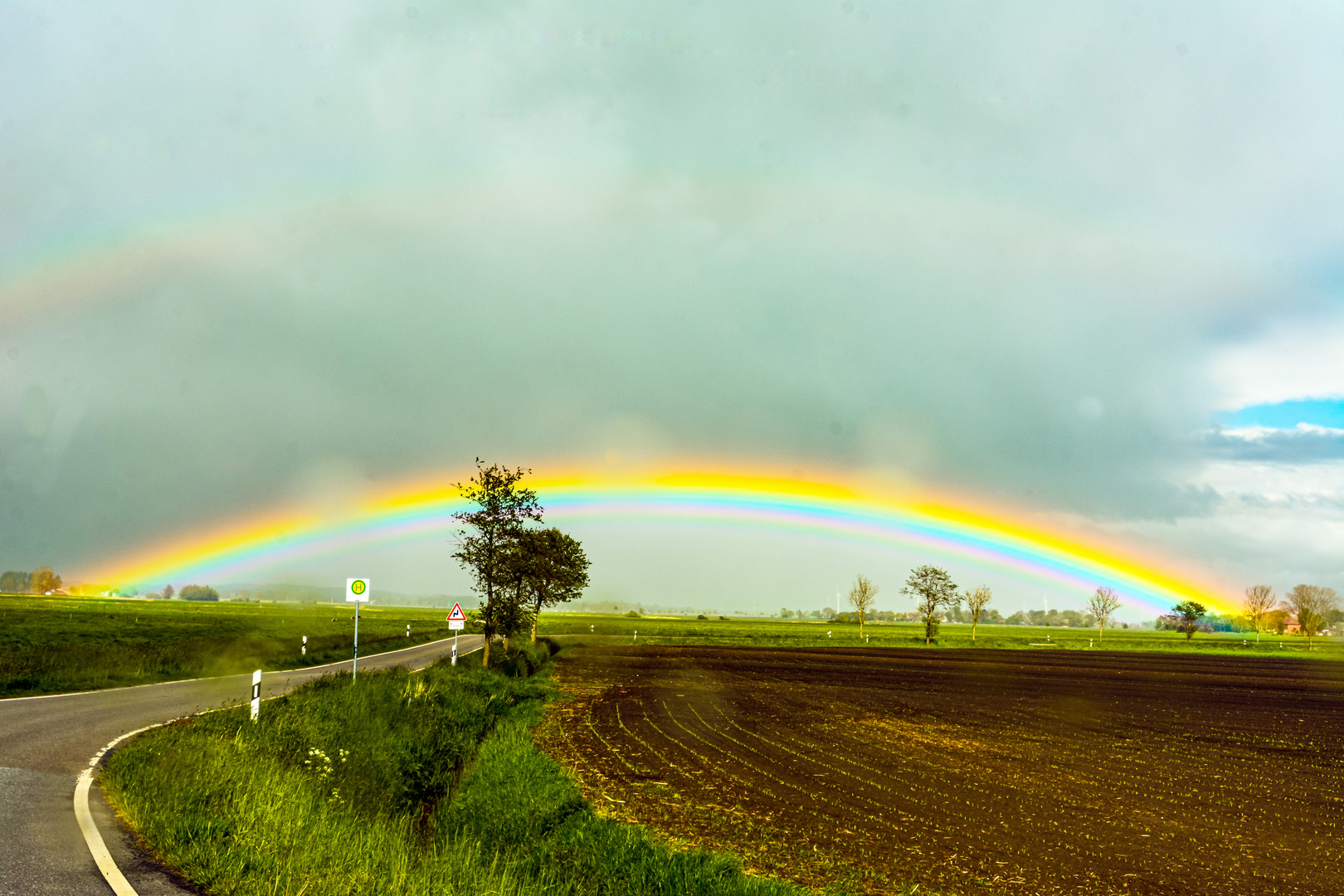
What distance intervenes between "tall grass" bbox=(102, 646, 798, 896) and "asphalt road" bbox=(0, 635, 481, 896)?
40cm

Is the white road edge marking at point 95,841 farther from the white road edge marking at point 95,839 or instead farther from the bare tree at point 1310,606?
the bare tree at point 1310,606

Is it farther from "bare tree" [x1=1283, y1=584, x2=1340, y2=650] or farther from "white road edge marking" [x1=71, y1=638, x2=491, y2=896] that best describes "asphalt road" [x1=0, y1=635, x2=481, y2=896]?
"bare tree" [x1=1283, y1=584, x2=1340, y2=650]

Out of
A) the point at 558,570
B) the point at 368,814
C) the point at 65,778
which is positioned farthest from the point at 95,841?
the point at 558,570

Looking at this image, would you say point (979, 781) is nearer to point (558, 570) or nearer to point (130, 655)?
point (130, 655)

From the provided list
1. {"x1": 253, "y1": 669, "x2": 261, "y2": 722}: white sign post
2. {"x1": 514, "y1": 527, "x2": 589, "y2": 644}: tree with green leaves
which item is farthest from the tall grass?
{"x1": 514, "y1": 527, "x2": 589, "y2": 644}: tree with green leaves

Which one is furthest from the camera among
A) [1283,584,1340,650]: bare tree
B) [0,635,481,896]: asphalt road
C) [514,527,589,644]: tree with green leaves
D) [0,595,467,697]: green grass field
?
[1283,584,1340,650]: bare tree

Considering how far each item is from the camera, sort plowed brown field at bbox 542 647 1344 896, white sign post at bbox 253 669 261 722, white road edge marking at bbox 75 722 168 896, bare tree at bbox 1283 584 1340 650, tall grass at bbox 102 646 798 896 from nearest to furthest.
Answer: white road edge marking at bbox 75 722 168 896
tall grass at bbox 102 646 798 896
plowed brown field at bbox 542 647 1344 896
white sign post at bbox 253 669 261 722
bare tree at bbox 1283 584 1340 650

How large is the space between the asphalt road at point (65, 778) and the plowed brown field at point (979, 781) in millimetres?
7748

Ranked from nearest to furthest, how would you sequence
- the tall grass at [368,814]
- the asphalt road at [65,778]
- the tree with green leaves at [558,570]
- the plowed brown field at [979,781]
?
the asphalt road at [65,778], the tall grass at [368,814], the plowed brown field at [979,781], the tree with green leaves at [558,570]

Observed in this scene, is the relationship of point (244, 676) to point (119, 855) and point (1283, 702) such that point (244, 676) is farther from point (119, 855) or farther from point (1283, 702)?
point (1283, 702)

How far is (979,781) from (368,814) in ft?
43.6


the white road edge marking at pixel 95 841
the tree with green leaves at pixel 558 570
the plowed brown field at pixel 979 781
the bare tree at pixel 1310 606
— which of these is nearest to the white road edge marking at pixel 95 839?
the white road edge marking at pixel 95 841

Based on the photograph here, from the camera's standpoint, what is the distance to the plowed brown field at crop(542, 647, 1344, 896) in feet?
37.4

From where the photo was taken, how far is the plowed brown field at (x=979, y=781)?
11414 mm
